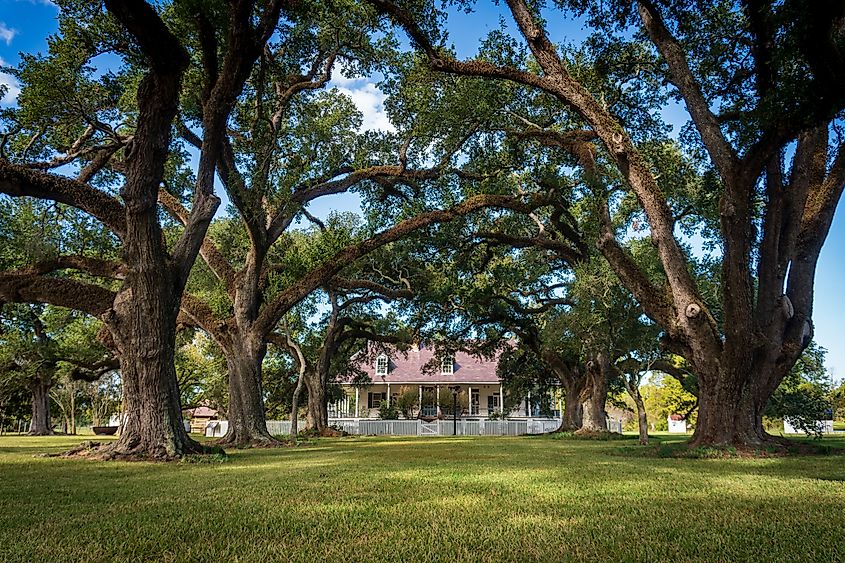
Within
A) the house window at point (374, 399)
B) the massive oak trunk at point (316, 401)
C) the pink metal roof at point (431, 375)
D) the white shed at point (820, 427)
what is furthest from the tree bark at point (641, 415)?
the house window at point (374, 399)

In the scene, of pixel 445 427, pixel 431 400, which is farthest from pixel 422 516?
pixel 431 400

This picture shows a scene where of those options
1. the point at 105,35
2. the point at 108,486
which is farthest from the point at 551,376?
the point at 108,486

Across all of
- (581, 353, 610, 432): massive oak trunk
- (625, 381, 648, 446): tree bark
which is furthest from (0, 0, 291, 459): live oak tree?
(581, 353, 610, 432): massive oak trunk

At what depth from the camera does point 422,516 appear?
448 cm

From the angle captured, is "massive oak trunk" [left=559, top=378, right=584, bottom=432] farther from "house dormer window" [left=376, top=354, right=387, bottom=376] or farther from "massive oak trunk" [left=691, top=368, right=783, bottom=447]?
"house dormer window" [left=376, top=354, right=387, bottom=376]

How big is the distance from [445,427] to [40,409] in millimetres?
24867

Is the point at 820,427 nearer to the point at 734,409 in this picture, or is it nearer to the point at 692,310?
the point at 734,409

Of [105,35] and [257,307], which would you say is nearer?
[105,35]

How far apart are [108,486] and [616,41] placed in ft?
46.5

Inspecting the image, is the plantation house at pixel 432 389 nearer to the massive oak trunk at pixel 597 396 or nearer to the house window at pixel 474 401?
the house window at pixel 474 401

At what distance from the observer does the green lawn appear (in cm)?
340

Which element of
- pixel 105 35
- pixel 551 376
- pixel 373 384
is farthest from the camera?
pixel 373 384

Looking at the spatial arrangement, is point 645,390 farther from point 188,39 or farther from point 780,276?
point 188,39

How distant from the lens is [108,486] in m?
6.62
